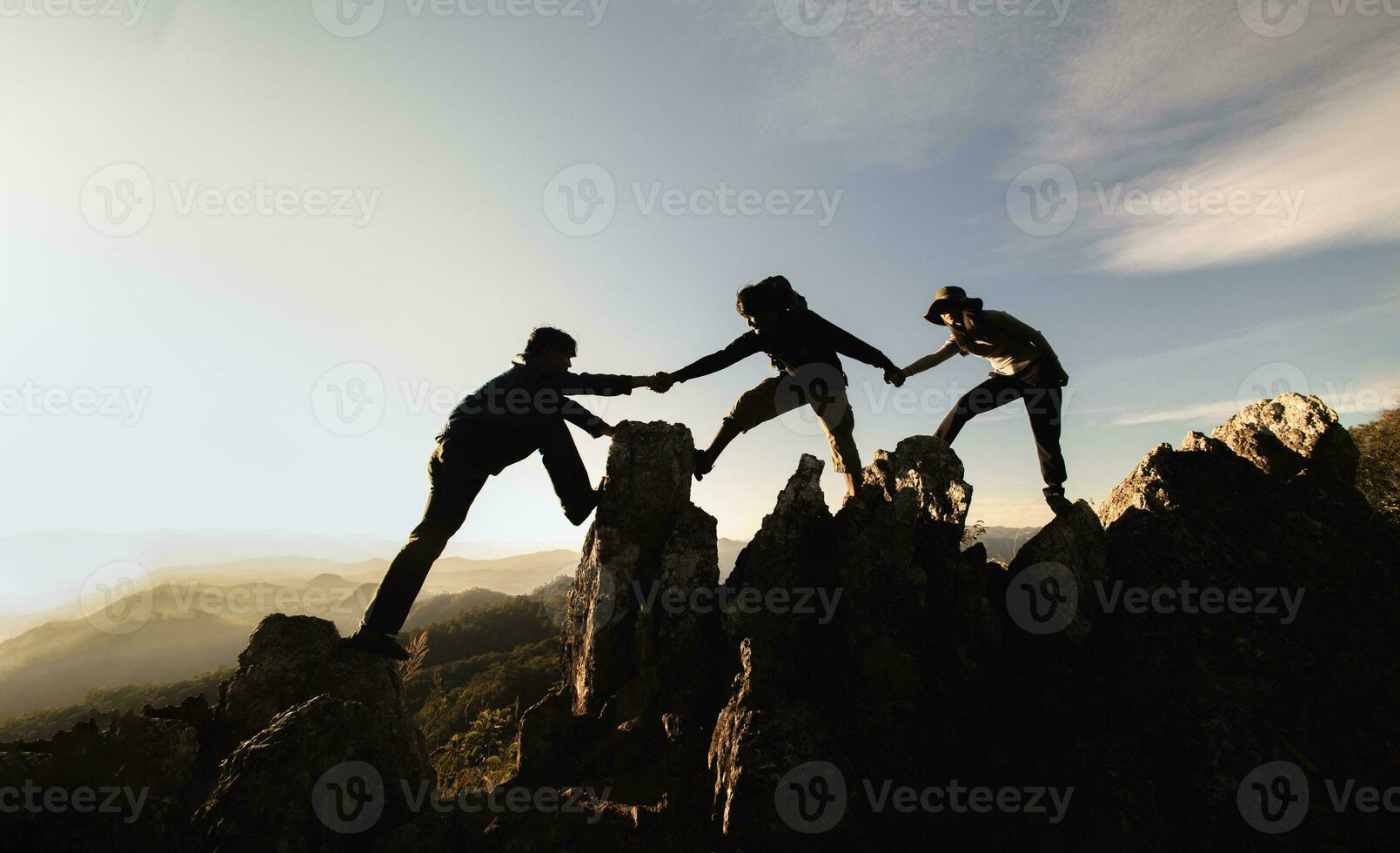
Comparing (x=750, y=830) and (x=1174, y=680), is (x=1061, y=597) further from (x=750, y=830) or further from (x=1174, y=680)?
(x=750, y=830)

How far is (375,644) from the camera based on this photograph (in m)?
6.18

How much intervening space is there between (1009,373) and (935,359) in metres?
1.06

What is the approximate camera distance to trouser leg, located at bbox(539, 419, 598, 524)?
705cm

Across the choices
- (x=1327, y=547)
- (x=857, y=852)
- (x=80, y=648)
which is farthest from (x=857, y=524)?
(x=80, y=648)

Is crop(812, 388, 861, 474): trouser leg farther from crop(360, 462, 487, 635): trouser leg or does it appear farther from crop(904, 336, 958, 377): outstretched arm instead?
crop(360, 462, 487, 635): trouser leg

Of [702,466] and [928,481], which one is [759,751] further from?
[702,466]

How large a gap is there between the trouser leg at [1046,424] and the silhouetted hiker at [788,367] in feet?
7.35

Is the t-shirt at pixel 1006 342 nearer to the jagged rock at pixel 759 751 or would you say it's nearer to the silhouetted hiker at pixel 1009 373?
the silhouetted hiker at pixel 1009 373

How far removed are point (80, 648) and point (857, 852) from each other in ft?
590

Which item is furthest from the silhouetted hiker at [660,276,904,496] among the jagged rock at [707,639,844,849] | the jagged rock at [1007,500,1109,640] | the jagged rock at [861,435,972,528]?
the jagged rock at [707,639,844,849]

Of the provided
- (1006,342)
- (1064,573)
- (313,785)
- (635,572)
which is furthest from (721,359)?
(313,785)

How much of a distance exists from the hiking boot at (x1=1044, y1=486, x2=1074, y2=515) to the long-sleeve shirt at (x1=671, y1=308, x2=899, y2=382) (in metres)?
2.72

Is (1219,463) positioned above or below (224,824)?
above

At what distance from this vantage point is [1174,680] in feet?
17.1
